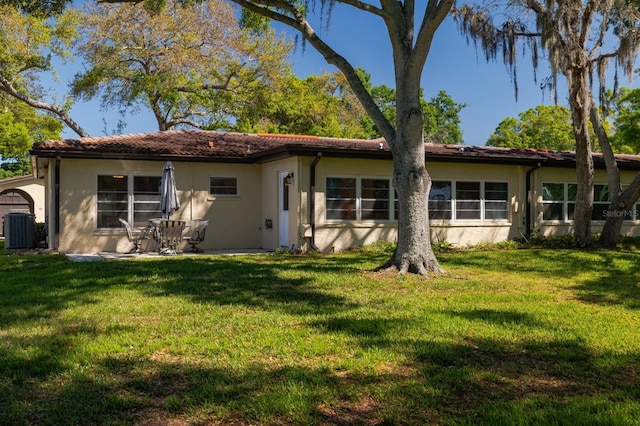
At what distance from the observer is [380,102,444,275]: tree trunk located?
29.3 ft

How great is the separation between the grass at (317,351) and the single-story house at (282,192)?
506 cm

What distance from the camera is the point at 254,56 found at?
2705cm

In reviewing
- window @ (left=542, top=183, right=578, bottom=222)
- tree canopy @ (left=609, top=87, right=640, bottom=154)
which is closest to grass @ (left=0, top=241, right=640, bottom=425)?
window @ (left=542, top=183, right=578, bottom=222)

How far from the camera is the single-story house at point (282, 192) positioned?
1338 centimetres

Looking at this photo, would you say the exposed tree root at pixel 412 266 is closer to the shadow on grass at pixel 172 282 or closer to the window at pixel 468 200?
the shadow on grass at pixel 172 282

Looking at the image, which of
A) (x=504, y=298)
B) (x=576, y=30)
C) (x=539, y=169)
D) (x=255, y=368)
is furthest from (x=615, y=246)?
(x=255, y=368)

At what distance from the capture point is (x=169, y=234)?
42.9ft

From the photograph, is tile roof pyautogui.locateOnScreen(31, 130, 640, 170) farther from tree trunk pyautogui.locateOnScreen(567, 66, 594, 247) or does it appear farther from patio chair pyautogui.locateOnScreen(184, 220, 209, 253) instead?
patio chair pyautogui.locateOnScreen(184, 220, 209, 253)

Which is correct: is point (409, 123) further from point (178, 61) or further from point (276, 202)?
point (178, 61)

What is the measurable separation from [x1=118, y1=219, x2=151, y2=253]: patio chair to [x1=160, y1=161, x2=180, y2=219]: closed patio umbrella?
86 centimetres

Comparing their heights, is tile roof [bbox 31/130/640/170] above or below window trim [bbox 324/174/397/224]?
above

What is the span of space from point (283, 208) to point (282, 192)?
432 mm

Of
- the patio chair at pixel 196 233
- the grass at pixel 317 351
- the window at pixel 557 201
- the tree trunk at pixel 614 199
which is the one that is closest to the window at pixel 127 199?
the patio chair at pixel 196 233

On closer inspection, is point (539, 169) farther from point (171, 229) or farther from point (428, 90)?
point (428, 90)
